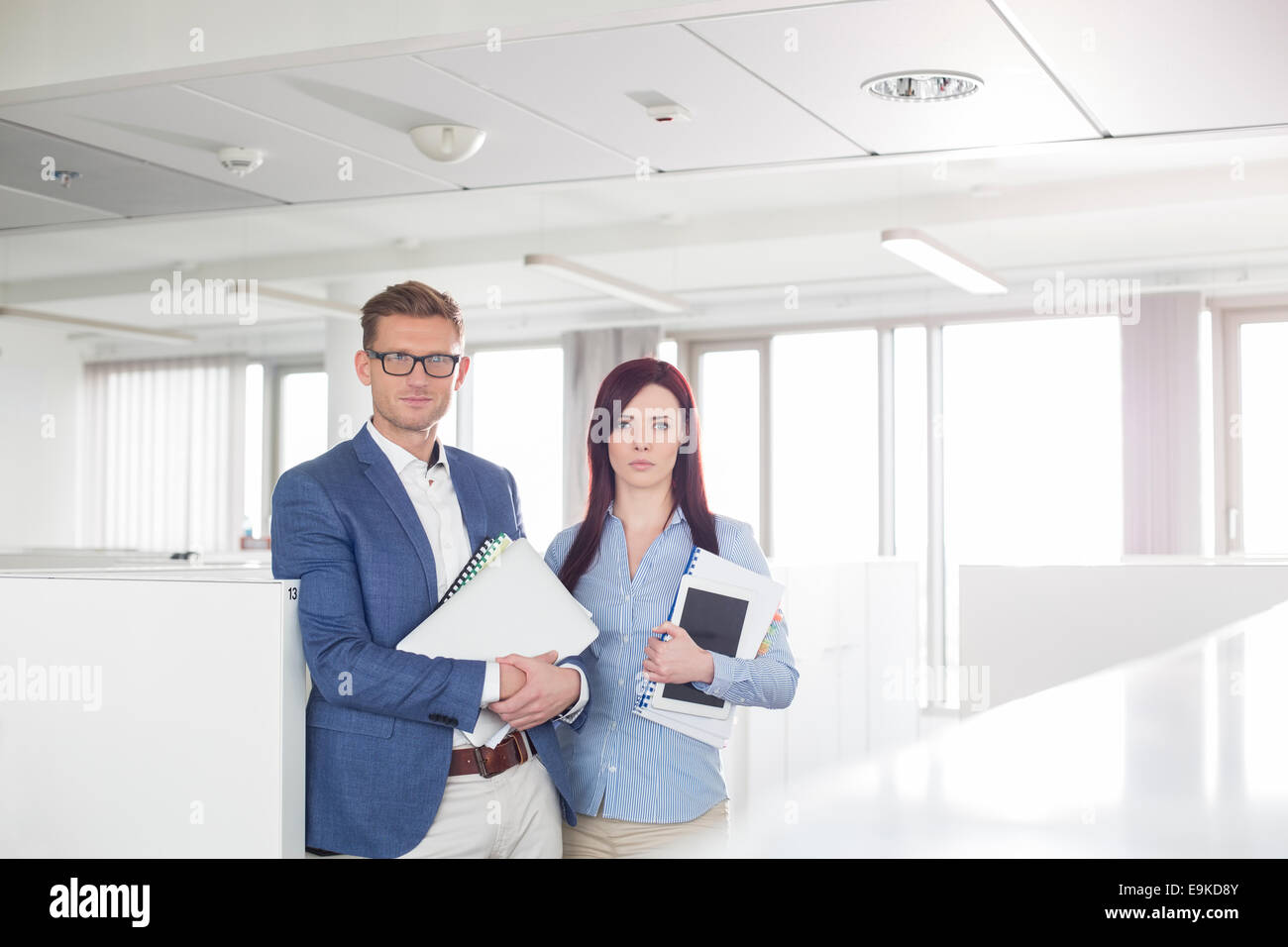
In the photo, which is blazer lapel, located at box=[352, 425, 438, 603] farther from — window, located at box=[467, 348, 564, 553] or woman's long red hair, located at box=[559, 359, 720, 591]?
window, located at box=[467, 348, 564, 553]

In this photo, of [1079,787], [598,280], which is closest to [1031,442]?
[598,280]

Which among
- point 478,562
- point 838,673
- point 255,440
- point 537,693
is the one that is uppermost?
point 255,440

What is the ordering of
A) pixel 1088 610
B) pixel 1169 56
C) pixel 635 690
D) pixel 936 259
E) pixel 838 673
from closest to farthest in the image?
pixel 635 690
pixel 1088 610
pixel 1169 56
pixel 838 673
pixel 936 259

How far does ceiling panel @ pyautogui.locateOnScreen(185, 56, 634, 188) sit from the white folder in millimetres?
1499

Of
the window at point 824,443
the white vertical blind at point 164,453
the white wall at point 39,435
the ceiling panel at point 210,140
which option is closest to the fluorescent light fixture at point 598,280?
the ceiling panel at point 210,140

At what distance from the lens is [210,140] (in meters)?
3.37

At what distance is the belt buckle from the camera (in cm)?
185

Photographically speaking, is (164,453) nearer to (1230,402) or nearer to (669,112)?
(1230,402)

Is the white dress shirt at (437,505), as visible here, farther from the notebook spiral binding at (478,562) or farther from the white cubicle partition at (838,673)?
the white cubicle partition at (838,673)

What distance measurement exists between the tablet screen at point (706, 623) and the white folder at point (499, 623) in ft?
0.54

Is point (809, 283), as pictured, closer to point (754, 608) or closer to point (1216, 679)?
point (754, 608)

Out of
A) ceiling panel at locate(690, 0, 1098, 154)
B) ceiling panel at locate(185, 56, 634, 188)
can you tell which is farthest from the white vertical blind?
ceiling panel at locate(690, 0, 1098, 154)

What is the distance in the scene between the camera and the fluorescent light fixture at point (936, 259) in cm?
517

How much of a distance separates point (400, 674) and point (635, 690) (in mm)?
391
